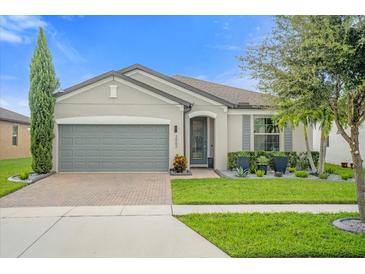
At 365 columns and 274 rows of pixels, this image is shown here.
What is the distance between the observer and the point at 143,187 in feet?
33.0

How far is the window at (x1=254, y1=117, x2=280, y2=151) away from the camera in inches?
607

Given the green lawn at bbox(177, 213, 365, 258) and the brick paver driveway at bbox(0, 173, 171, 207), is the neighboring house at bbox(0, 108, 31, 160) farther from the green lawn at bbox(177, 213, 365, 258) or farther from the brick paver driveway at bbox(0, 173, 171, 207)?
the green lawn at bbox(177, 213, 365, 258)

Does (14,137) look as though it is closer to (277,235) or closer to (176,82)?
(176,82)

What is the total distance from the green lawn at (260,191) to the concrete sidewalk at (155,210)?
383 millimetres

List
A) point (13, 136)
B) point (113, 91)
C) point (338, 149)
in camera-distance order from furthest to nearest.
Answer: point (13, 136) → point (338, 149) → point (113, 91)

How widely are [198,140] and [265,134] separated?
12.5ft

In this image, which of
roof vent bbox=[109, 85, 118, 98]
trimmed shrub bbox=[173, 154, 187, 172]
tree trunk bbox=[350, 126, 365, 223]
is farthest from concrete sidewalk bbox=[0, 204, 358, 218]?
roof vent bbox=[109, 85, 118, 98]

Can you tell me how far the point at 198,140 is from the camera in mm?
16047

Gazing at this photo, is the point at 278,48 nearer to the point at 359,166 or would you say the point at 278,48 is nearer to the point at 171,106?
the point at 359,166

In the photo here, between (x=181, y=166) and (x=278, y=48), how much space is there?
8.23 m

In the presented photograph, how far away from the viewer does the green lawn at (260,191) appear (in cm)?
780

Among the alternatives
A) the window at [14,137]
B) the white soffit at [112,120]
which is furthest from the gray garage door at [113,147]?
the window at [14,137]

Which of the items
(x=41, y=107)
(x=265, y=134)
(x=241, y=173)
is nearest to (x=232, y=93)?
(x=265, y=134)
